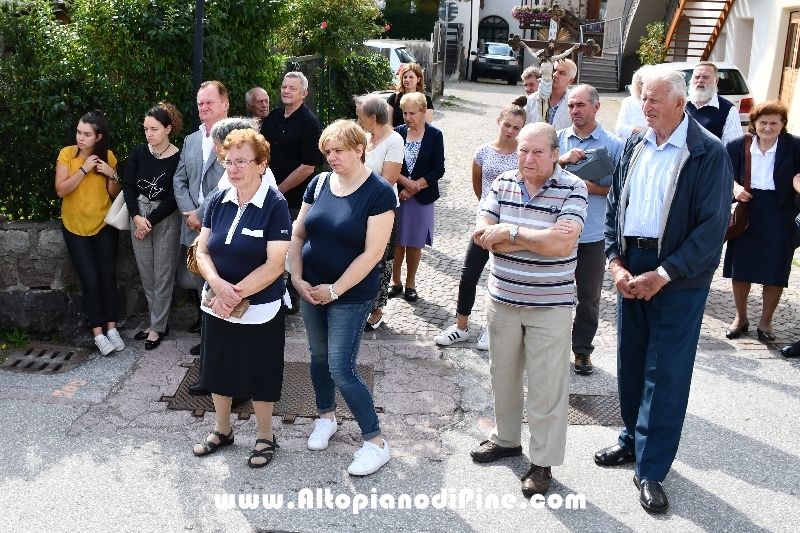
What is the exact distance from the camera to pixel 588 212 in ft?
19.5

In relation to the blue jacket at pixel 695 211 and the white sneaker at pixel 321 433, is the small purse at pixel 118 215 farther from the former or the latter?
the blue jacket at pixel 695 211

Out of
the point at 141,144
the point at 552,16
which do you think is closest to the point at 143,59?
the point at 141,144

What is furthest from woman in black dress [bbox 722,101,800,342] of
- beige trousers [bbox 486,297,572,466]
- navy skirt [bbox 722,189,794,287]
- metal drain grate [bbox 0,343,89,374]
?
metal drain grate [bbox 0,343,89,374]

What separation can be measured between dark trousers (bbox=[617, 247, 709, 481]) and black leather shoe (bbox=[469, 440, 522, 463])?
0.70 meters

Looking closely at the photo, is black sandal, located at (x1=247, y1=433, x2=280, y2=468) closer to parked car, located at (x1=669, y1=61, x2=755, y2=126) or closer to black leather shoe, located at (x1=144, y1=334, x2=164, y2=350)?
black leather shoe, located at (x1=144, y1=334, x2=164, y2=350)

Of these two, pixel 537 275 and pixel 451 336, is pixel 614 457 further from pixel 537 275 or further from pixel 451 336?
pixel 451 336

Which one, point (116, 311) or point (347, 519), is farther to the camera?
point (116, 311)

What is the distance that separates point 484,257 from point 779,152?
245 centimetres

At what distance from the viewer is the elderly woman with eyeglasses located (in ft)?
15.2

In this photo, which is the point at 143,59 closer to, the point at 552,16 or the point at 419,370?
the point at 419,370

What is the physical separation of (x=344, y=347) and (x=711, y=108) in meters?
4.29

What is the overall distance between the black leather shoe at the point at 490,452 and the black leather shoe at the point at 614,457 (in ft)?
1.47

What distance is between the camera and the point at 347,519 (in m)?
4.29

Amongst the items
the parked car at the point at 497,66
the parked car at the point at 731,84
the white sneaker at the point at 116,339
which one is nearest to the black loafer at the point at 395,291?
the white sneaker at the point at 116,339
